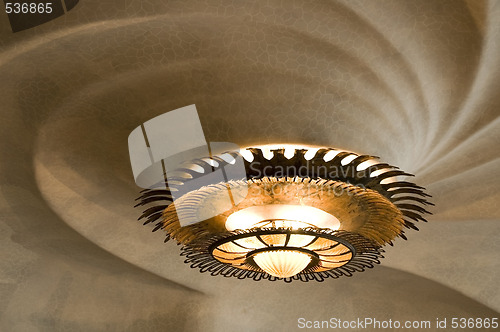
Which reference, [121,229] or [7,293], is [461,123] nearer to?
[121,229]

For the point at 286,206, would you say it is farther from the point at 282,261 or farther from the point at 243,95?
the point at 243,95

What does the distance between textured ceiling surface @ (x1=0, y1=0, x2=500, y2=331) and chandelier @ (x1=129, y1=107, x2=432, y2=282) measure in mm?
268

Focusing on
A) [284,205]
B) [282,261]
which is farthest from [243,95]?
[282,261]

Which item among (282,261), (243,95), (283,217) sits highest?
(243,95)

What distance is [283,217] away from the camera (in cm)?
373

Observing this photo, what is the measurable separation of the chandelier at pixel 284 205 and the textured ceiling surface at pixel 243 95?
0.88 feet

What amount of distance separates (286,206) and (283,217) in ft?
0.24

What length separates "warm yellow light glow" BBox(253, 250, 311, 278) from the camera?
3893 mm

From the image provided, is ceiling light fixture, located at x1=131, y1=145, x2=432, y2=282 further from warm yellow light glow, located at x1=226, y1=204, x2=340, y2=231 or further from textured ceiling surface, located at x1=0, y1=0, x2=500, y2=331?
textured ceiling surface, located at x1=0, y1=0, x2=500, y2=331

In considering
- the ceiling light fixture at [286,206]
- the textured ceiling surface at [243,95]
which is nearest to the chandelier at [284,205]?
the ceiling light fixture at [286,206]

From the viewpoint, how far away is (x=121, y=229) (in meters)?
5.46

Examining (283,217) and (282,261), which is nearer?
(283,217)

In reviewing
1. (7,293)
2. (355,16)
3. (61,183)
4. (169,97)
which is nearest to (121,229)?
(61,183)

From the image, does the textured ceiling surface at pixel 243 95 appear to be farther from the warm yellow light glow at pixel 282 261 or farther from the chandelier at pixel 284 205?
the warm yellow light glow at pixel 282 261
